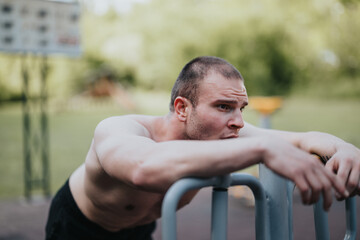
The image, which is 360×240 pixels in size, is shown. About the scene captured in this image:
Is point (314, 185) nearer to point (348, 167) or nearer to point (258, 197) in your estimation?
point (258, 197)

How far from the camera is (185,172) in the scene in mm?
827

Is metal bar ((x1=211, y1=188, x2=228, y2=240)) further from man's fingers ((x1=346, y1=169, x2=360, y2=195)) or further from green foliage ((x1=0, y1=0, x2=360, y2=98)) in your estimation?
green foliage ((x1=0, y1=0, x2=360, y2=98))

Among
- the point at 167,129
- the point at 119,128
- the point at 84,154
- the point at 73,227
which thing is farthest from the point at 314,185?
the point at 84,154

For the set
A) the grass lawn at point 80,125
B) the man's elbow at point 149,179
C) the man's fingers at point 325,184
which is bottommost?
the grass lawn at point 80,125

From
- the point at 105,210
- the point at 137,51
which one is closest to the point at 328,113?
the point at 137,51

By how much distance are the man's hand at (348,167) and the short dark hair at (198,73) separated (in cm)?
41

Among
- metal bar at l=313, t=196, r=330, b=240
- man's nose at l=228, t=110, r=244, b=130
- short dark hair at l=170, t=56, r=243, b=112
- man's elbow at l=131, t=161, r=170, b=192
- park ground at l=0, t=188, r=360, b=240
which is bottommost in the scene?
park ground at l=0, t=188, r=360, b=240

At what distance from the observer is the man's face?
1193 millimetres

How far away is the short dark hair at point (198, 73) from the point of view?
126 cm

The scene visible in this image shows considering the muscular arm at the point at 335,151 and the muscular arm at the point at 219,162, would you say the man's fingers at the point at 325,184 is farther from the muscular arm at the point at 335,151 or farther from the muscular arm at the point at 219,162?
the muscular arm at the point at 335,151

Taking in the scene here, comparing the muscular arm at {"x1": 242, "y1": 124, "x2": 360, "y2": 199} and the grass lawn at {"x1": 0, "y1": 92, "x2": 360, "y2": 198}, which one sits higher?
the muscular arm at {"x1": 242, "y1": 124, "x2": 360, "y2": 199}

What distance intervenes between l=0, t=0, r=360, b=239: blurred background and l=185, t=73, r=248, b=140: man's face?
36.9 ft

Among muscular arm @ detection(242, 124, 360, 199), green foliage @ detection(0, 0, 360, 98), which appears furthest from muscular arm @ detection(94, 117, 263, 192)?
green foliage @ detection(0, 0, 360, 98)

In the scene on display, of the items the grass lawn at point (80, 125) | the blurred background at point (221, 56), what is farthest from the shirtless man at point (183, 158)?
the blurred background at point (221, 56)
